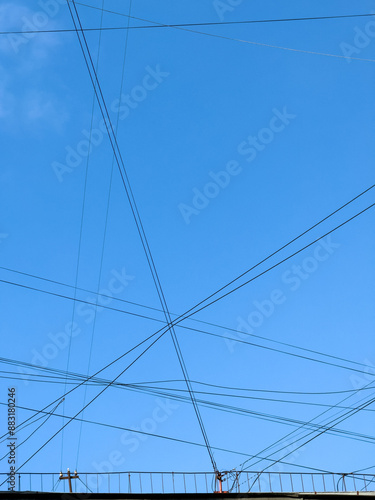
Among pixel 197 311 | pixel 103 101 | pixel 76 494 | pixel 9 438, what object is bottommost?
pixel 76 494

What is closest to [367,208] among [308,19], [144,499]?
[308,19]

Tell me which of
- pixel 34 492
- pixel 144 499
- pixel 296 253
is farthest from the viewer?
pixel 296 253

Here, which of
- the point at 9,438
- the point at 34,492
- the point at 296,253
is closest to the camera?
the point at 34,492

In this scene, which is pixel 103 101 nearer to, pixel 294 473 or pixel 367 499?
pixel 294 473

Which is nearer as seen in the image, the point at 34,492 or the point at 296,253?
the point at 34,492

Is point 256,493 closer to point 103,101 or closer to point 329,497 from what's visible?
point 329,497

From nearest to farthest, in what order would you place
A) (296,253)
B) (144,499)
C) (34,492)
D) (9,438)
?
(34,492), (144,499), (296,253), (9,438)

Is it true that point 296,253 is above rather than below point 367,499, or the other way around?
above

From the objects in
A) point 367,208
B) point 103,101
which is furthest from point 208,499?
point 103,101

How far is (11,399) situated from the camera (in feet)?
93.0

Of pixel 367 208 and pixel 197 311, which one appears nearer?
pixel 367 208

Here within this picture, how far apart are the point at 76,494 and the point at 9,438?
5432mm

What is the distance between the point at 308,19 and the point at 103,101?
6.81 m

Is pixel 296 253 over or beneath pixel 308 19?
beneath
